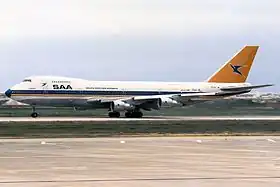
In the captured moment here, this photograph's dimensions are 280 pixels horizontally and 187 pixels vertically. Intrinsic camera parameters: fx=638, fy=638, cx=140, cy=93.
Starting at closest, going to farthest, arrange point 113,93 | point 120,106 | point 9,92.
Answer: point 120,106
point 9,92
point 113,93

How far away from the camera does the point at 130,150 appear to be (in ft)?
74.7

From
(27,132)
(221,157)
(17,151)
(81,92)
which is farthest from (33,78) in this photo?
(221,157)

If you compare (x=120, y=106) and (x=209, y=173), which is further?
(x=120, y=106)

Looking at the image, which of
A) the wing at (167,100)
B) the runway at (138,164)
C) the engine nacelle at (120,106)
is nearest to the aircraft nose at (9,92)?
the wing at (167,100)

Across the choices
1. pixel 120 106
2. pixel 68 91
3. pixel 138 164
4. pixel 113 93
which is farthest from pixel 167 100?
pixel 138 164

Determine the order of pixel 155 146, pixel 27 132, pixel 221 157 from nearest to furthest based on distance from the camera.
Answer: pixel 221 157
pixel 155 146
pixel 27 132

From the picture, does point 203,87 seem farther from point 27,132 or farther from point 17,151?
point 17,151

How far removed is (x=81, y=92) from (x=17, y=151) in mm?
36375

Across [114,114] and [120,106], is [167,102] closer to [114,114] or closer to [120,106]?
[120,106]

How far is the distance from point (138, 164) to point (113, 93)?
42.0 meters

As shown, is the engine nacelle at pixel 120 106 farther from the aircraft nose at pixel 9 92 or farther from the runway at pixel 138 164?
the runway at pixel 138 164

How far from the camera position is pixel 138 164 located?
698 inches

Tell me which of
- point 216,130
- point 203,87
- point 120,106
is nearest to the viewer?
point 216,130

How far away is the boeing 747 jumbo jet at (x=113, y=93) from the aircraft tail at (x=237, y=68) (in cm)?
164
